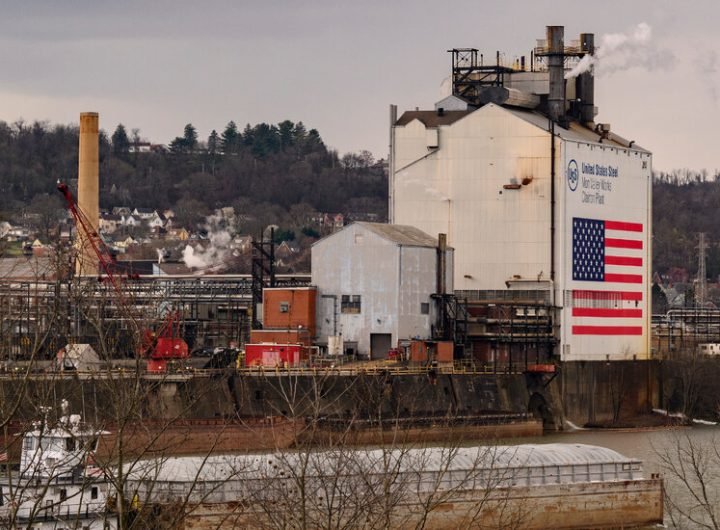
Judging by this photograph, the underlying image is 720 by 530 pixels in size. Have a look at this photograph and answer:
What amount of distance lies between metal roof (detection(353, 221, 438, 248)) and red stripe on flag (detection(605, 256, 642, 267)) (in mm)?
9987

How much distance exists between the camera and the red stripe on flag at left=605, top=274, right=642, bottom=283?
9881 centimetres

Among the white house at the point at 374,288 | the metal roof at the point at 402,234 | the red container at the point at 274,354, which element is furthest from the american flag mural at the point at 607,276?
the red container at the point at 274,354

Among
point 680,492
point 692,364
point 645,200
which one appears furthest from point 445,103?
point 680,492

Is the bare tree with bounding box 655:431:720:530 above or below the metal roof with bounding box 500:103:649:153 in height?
below

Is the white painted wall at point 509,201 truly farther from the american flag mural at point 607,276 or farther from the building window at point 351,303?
the building window at point 351,303

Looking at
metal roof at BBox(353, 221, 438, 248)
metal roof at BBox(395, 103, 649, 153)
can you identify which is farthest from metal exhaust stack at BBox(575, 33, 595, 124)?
metal roof at BBox(353, 221, 438, 248)

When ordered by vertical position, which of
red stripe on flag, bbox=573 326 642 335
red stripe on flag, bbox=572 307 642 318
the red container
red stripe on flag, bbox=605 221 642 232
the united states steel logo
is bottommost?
the red container

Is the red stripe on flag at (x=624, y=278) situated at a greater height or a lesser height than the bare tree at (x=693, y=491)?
greater

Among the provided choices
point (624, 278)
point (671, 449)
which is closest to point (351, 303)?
point (624, 278)

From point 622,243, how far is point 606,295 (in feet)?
10.3

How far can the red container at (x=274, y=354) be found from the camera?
87.3 meters

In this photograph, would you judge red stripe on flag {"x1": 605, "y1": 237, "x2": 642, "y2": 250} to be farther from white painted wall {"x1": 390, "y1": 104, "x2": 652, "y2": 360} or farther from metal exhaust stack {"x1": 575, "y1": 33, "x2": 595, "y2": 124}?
metal exhaust stack {"x1": 575, "y1": 33, "x2": 595, "y2": 124}

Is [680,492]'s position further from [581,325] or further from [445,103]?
[445,103]

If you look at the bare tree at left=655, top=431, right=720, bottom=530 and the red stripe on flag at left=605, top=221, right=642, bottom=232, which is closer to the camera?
the bare tree at left=655, top=431, right=720, bottom=530
